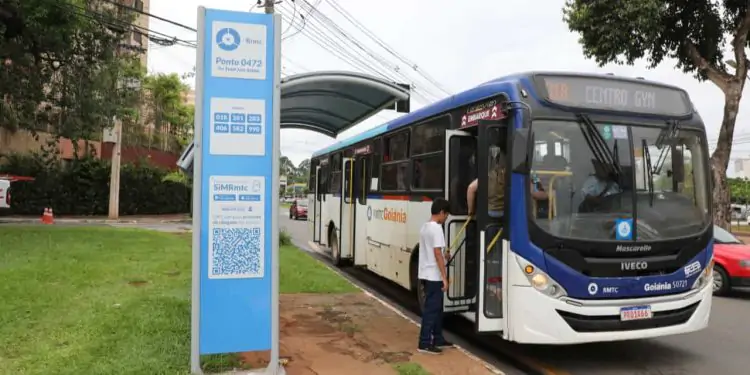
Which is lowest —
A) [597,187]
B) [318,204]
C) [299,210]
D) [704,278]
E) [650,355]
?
[650,355]

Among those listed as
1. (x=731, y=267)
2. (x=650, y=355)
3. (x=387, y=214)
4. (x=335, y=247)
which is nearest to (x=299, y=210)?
(x=335, y=247)

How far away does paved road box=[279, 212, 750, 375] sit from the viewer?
5969mm

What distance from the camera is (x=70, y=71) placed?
670 inches

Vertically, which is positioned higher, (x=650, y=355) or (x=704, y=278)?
(x=704, y=278)

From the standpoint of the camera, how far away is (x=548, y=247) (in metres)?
5.46

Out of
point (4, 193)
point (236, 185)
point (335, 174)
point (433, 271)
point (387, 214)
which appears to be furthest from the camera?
point (4, 193)

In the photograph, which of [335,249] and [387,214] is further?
[335,249]

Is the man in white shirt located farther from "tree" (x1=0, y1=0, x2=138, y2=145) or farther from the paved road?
"tree" (x1=0, y1=0, x2=138, y2=145)

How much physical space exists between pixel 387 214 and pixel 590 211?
4.33 meters

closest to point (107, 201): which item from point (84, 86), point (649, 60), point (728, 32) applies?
point (84, 86)

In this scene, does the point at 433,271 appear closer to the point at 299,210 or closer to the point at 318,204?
the point at 318,204

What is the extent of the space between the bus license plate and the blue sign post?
332cm

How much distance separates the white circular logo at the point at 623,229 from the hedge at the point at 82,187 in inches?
1221

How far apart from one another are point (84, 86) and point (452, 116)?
13.8m
